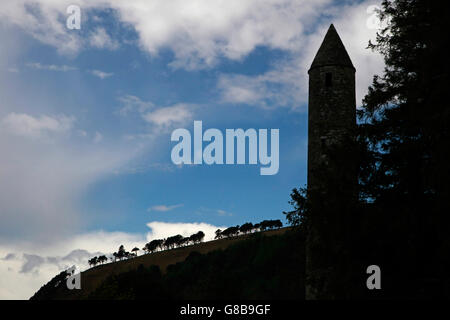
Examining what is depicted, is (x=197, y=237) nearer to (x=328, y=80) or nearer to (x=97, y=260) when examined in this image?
(x=97, y=260)

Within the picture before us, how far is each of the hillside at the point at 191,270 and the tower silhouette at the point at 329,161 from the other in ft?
13.4

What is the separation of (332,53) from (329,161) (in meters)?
11.0

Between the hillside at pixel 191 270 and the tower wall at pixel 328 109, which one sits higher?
the tower wall at pixel 328 109

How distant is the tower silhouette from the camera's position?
60.1ft

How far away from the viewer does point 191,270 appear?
87312mm

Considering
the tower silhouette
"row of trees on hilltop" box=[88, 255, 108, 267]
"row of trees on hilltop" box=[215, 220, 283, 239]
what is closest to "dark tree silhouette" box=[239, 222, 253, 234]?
"row of trees on hilltop" box=[215, 220, 283, 239]

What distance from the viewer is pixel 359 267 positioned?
18.0m

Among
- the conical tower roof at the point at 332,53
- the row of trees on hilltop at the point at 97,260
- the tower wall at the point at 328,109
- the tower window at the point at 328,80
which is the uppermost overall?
the conical tower roof at the point at 332,53

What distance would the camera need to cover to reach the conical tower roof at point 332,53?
2922 centimetres

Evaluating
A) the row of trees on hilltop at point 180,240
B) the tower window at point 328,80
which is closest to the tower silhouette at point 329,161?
the tower window at point 328,80

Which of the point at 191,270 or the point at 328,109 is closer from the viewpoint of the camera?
the point at 328,109

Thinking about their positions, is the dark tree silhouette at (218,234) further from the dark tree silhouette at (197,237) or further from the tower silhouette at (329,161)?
the tower silhouette at (329,161)

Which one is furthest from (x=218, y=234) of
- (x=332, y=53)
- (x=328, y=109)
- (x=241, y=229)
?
(x=328, y=109)

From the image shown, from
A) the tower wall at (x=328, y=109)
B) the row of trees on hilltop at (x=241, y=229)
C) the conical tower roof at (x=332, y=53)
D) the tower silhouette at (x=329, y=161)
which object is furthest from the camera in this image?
the row of trees on hilltop at (x=241, y=229)
